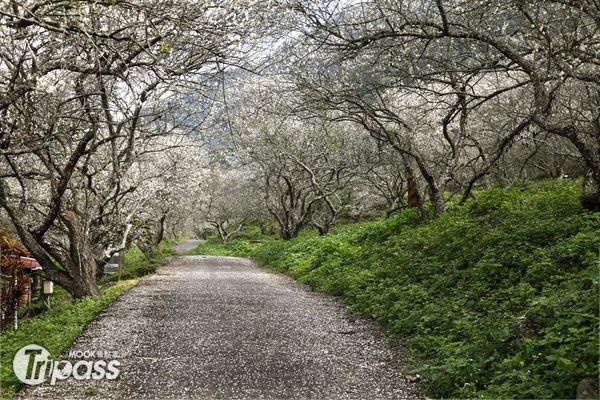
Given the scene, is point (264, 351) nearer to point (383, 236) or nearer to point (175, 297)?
point (175, 297)

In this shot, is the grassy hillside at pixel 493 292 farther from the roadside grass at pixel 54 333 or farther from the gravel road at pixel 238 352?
the roadside grass at pixel 54 333

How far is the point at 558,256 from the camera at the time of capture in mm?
7965

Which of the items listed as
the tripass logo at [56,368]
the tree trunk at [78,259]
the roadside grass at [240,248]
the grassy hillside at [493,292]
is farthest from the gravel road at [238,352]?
the roadside grass at [240,248]

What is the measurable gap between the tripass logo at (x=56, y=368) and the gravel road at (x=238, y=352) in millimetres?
151

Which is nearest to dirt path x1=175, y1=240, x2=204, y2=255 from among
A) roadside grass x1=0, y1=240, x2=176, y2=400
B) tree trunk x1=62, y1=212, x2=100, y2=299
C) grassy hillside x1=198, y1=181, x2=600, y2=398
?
tree trunk x1=62, y1=212, x2=100, y2=299

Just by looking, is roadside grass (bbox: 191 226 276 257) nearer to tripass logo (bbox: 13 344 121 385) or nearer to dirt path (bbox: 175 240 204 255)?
dirt path (bbox: 175 240 204 255)

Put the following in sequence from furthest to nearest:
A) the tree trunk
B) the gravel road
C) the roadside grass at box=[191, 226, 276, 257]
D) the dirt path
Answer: the dirt path → the roadside grass at box=[191, 226, 276, 257] → the tree trunk → the gravel road

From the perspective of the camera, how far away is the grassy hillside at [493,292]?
529cm

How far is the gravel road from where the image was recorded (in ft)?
19.9

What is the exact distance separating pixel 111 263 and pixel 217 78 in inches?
443

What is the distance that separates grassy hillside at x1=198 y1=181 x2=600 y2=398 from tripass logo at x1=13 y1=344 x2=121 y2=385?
3.65 metres

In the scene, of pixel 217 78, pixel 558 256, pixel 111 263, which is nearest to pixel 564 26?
pixel 558 256

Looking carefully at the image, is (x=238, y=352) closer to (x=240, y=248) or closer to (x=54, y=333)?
(x=54, y=333)

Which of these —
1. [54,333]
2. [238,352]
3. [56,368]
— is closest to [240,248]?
[54,333]
